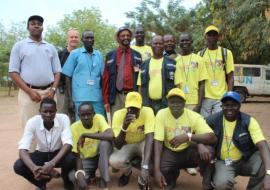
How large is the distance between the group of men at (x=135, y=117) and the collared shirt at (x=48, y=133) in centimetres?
1

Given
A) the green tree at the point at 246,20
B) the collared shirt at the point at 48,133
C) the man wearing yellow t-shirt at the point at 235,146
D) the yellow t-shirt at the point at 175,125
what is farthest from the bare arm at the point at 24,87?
the green tree at the point at 246,20

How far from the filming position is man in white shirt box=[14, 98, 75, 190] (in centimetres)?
496

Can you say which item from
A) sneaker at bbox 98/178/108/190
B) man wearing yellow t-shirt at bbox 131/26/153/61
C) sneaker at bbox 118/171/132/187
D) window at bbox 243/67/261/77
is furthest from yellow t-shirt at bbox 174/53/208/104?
window at bbox 243/67/261/77

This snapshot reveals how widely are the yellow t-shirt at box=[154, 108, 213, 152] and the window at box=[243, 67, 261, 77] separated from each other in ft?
54.2

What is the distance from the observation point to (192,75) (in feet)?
19.7

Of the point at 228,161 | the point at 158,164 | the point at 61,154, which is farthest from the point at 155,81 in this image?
the point at 61,154

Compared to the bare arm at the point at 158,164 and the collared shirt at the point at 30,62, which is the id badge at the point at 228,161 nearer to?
the bare arm at the point at 158,164

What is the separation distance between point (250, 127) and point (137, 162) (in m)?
1.63

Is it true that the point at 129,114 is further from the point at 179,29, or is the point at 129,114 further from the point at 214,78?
the point at 179,29

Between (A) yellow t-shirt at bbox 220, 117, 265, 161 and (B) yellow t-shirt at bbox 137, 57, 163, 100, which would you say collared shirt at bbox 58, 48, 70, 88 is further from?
(A) yellow t-shirt at bbox 220, 117, 265, 161

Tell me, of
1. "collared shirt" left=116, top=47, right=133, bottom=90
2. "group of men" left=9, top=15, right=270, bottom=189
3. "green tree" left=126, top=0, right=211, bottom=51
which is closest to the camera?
"group of men" left=9, top=15, right=270, bottom=189

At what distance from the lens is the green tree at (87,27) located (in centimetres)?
3616

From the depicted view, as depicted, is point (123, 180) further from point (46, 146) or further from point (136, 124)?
point (46, 146)

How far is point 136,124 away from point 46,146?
1.20 meters
